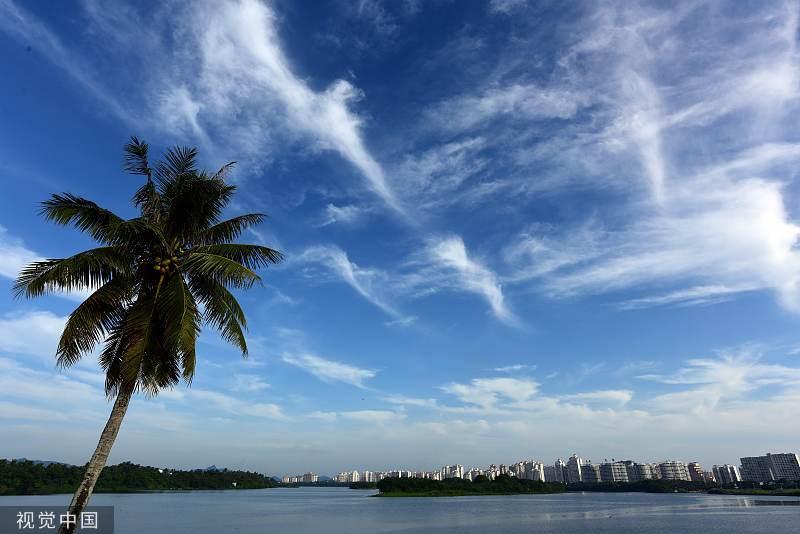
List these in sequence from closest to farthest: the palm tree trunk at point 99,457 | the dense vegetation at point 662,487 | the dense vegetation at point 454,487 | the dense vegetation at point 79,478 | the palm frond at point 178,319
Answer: the palm tree trunk at point 99,457
the palm frond at point 178,319
the dense vegetation at point 79,478
the dense vegetation at point 454,487
the dense vegetation at point 662,487

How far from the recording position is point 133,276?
12.9 meters

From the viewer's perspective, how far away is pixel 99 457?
35.9ft

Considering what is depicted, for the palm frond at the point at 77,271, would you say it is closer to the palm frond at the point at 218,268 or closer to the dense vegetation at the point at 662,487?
the palm frond at the point at 218,268

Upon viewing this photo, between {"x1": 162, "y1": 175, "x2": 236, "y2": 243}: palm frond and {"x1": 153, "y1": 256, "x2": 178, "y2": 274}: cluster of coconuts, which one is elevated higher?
{"x1": 162, "y1": 175, "x2": 236, "y2": 243}: palm frond

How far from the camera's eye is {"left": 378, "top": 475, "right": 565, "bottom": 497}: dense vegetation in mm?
144125

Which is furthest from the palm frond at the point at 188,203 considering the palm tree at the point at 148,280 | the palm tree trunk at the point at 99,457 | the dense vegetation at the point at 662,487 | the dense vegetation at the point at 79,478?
the dense vegetation at the point at 662,487

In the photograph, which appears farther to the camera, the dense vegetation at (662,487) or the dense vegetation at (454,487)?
the dense vegetation at (662,487)

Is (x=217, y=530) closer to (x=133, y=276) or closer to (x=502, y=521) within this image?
(x=502, y=521)

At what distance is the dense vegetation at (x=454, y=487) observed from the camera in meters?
144

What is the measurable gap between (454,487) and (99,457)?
6263 inches

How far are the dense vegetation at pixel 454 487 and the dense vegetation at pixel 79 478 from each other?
8119 centimetres

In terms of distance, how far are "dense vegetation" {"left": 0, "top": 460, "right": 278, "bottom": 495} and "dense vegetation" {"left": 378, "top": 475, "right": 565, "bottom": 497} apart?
81.2 metres

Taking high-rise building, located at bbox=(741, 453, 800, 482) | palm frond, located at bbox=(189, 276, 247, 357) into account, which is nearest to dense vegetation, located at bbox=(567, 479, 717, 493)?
high-rise building, located at bbox=(741, 453, 800, 482)

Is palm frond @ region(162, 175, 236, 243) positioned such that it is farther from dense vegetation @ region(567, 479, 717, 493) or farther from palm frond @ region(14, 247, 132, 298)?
dense vegetation @ region(567, 479, 717, 493)
